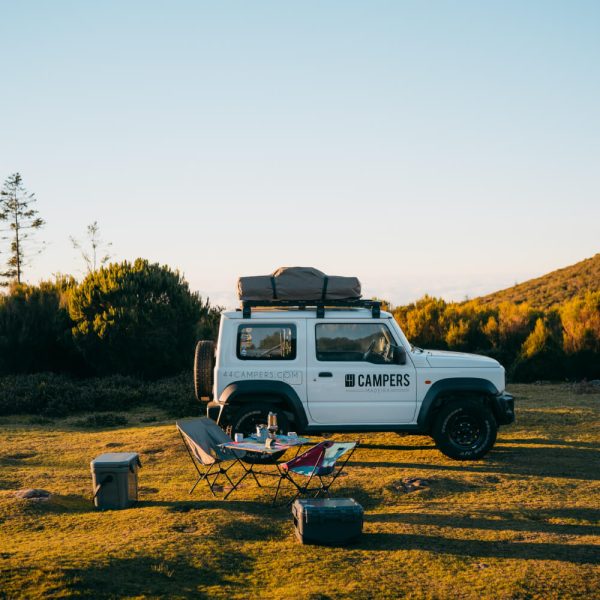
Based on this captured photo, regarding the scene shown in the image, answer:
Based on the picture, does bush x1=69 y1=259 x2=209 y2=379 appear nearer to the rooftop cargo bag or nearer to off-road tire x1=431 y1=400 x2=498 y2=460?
the rooftop cargo bag

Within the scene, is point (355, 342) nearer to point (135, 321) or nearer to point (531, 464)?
point (531, 464)

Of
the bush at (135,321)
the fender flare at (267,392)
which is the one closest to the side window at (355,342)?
the fender flare at (267,392)

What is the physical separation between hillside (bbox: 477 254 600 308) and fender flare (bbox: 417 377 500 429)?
4316 cm

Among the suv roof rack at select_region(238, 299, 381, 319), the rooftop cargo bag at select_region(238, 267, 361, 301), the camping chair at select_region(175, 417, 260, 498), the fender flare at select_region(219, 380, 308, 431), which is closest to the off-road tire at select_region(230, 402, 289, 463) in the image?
the fender flare at select_region(219, 380, 308, 431)

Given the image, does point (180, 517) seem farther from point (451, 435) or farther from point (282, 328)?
point (451, 435)

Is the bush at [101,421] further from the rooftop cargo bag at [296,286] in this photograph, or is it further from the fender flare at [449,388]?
the fender flare at [449,388]

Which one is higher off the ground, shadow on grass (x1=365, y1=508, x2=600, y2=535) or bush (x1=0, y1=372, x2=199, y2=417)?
bush (x1=0, y1=372, x2=199, y2=417)

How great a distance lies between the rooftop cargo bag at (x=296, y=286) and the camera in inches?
423

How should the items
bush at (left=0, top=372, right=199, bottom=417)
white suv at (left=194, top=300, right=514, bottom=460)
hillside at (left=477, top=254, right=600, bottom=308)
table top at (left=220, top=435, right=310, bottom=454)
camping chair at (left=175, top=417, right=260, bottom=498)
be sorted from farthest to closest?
1. hillside at (left=477, top=254, right=600, bottom=308)
2. bush at (left=0, top=372, right=199, bottom=417)
3. white suv at (left=194, top=300, right=514, bottom=460)
4. camping chair at (left=175, top=417, right=260, bottom=498)
5. table top at (left=220, top=435, right=310, bottom=454)

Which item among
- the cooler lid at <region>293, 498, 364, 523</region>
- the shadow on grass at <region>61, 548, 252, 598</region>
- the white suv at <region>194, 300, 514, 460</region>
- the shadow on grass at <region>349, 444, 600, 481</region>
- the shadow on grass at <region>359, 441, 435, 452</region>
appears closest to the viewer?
the shadow on grass at <region>61, 548, 252, 598</region>

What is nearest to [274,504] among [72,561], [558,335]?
[72,561]

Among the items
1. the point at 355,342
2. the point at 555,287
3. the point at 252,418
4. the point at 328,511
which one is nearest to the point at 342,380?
the point at 355,342

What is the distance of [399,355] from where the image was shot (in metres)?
10.5

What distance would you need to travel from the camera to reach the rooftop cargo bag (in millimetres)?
10742
